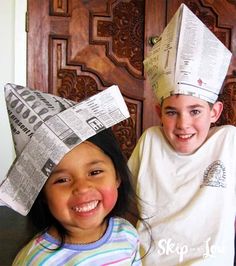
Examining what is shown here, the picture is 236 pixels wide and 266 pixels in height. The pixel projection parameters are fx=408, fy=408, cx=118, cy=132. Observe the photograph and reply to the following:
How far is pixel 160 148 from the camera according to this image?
969 mm

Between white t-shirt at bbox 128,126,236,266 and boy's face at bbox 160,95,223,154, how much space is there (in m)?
0.05

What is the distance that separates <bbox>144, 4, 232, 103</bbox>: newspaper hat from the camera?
35.4 inches

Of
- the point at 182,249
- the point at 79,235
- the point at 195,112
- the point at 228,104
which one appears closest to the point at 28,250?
the point at 79,235

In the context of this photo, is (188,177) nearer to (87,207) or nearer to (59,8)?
(87,207)

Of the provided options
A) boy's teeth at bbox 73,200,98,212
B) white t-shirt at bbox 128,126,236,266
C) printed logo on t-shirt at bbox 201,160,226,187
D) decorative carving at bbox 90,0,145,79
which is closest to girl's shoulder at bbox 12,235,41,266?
boy's teeth at bbox 73,200,98,212

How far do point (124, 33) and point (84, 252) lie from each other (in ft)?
3.47

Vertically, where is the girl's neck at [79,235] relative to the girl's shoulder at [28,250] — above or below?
above

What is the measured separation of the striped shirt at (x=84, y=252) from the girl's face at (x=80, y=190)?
0.13 feet

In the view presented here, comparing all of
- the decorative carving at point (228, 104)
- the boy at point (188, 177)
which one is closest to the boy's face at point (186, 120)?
the boy at point (188, 177)

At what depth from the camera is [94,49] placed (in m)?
1.56

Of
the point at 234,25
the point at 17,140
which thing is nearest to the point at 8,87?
the point at 17,140

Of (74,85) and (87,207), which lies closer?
(87,207)

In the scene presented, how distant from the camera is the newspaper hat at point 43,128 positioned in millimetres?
625

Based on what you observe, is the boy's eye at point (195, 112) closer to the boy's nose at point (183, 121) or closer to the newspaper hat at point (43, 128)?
the boy's nose at point (183, 121)
